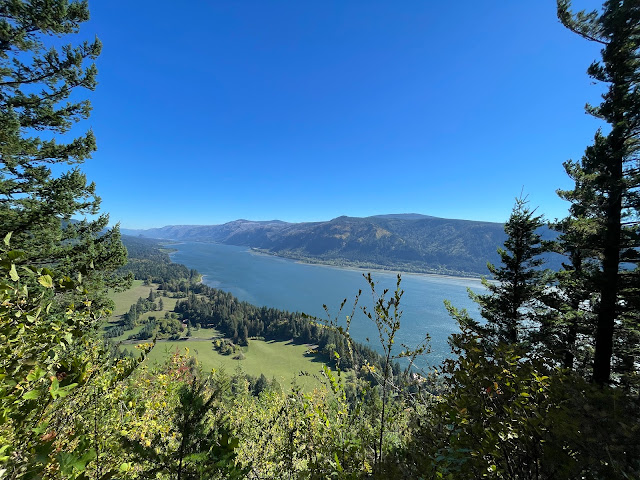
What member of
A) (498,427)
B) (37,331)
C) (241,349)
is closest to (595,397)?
(498,427)

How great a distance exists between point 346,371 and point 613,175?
8291 mm

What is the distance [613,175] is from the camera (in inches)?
251

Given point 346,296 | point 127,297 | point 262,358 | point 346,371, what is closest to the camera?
point 346,371

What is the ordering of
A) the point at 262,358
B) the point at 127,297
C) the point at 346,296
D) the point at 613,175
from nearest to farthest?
the point at 613,175 → the point at 262,358 → the point at 346,296 → the point at 127,297

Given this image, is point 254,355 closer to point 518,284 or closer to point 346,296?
point 346,296

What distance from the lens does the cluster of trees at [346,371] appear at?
54.3 inches

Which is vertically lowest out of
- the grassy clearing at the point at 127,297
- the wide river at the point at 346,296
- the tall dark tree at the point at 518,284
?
A: the grassy clearing at the point at 127,297

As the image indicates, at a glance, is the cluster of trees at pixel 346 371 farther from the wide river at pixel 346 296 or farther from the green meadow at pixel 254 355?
the green meadow at pixel 254 355

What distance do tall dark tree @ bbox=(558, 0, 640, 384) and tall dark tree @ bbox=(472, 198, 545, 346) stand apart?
2512 mm

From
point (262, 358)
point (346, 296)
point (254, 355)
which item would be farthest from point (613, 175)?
point (346, 296)

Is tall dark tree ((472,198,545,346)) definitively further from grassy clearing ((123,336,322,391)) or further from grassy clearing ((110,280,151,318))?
grassy clearing ((110,280,151,318))

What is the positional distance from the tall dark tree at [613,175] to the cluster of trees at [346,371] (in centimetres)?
4

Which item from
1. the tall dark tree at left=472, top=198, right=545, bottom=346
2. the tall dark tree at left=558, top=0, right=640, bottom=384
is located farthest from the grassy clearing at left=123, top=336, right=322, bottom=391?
the tall dark tree at left=558, top=0, right=640, bottom=384

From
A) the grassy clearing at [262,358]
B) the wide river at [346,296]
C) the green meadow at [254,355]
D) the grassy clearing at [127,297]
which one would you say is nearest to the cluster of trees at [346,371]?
the wide river at [346,296]
